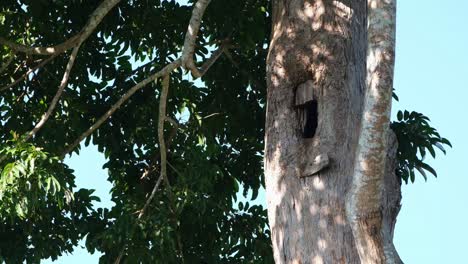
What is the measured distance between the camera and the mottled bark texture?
732 centimetres

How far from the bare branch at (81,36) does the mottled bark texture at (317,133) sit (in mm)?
1469

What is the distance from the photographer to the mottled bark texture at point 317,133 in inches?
288

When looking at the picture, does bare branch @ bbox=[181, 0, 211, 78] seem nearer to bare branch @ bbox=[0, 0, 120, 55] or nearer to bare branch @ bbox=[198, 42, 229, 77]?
bare branch @ bbox=[198, 42, 229, 77]

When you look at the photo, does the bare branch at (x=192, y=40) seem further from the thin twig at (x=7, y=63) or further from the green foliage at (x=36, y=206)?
the thin twig at (x=7, y=63)

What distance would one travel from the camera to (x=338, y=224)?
729 cm

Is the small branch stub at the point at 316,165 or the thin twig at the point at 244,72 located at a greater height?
the thin twig at the point at 244,72

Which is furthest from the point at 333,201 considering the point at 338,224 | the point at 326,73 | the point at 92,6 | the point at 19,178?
the point at 92,6

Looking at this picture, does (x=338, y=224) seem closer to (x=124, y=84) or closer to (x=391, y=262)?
(x=391, y=262)

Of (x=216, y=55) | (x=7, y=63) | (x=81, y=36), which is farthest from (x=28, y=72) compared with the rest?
(x=216, y=55)

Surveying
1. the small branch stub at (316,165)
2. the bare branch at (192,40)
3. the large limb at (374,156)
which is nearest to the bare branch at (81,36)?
the bare branch at (192,40)

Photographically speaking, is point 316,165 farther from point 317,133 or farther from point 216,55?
point 216,55

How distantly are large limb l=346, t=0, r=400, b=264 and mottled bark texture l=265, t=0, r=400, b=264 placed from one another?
0.60m

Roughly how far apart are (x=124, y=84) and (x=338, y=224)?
4162mm

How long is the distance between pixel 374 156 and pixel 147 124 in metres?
4.91
